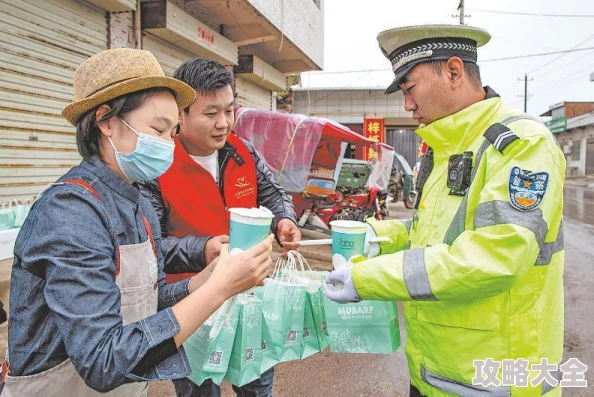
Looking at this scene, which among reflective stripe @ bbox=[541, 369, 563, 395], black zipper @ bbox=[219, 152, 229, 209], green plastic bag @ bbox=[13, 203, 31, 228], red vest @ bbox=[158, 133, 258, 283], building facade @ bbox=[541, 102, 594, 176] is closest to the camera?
reflective stripe @ bbox=[541, 369, 563, 395]

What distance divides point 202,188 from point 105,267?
1068 millimetres

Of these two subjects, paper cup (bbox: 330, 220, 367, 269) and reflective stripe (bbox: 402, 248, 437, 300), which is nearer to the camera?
reflective stripe (bbox: 402, 248, 437, 300)

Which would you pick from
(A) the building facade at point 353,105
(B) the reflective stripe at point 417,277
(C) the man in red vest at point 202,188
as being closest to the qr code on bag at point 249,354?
(C) the man in red vest at point 202,188

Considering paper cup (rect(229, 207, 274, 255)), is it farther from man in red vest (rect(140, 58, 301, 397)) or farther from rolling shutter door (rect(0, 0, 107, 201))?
rolling shutter door (rect(0, 0, 107, 201))

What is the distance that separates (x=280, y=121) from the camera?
7.61 meters

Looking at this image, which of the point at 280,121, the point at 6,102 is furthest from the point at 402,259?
the point at 280,121

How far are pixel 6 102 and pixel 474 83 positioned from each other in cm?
542

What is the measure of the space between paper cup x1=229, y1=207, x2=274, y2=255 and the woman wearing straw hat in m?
0.09

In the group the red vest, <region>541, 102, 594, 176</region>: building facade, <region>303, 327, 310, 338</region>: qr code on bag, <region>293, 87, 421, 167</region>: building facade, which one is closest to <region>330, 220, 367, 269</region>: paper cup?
<region>303, 327, 310, 338</region>: qr code on bag

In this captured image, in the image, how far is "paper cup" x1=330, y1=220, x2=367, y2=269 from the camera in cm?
177

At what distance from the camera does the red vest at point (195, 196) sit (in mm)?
2123

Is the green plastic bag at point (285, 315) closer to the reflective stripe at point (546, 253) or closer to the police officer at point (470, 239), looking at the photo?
the police officer at point (470, 239)

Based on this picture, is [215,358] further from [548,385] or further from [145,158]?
[548,385]

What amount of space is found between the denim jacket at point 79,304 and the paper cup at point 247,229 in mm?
369
